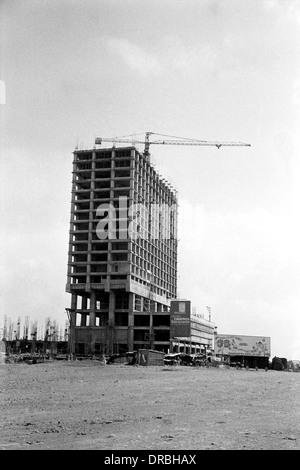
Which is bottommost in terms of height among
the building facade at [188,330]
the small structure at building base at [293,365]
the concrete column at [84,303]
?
the small structure at building base at [293,365]

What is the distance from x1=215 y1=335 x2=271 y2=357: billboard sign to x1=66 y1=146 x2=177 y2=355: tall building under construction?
50.5 feet

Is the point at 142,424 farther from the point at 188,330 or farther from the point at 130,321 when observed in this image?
the point at 130,321

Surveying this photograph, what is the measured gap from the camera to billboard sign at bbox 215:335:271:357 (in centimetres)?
12750

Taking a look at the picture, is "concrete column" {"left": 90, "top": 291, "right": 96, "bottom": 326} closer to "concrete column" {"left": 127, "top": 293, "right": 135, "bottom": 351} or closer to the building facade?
"concrete column" {"left": 127, "top": 293, "right": 135, "bottom": 351}

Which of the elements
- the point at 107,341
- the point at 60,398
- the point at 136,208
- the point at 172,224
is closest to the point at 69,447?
the point at 60,398

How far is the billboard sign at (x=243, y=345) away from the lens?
127500mm

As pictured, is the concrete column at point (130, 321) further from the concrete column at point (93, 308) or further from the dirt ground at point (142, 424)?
the dirt ground at point (142, 424)

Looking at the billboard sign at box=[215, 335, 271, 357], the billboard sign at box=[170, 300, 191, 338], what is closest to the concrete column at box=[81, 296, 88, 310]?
the billboard sign at box=[170, 300, 191, 338]

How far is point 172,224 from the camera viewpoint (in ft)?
525

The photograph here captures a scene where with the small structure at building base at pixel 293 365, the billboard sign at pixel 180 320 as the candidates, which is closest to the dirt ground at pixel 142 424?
the billboard sign at pixel 180 320

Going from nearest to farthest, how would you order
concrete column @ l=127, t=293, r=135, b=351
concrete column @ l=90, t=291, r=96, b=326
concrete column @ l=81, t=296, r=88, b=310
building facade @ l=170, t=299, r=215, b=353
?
building facade @ l=170, t=299, r=215, b=353
concrete column @ l=127, t=293, r=135, b=351
concrete column @ l=90, t=291, r=96, b=326
concrete column @ l=81, t=296, r=88, b=310

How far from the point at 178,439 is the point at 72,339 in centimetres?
10975

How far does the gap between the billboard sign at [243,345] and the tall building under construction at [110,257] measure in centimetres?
1539
